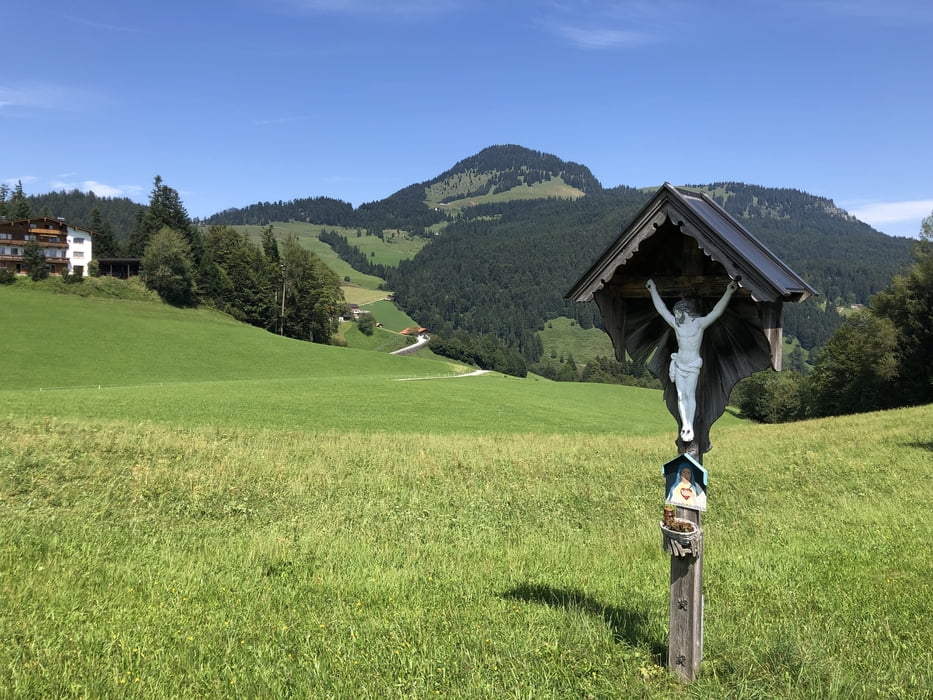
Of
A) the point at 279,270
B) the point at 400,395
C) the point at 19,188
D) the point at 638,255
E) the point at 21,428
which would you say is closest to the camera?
the point at 638,255

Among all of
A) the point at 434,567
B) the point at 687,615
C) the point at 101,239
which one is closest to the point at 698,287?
the point at 687,615

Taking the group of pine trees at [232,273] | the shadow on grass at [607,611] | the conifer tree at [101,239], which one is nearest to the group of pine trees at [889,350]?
the shadow on grass at [607,611]

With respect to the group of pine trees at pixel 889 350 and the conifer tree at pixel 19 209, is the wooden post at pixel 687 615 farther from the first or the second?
the conifer tree at pixel 19 209

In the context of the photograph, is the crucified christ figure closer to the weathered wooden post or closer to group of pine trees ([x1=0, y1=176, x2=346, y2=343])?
the weathered wooden post

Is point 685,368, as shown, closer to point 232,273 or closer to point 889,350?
point 889,350

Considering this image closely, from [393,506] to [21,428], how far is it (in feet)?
43.8

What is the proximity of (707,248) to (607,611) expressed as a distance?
4176 mm

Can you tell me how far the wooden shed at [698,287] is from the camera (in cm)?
575

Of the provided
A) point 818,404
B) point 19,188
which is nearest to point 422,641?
point 818,404

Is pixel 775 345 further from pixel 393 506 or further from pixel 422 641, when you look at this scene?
pixel 393 506

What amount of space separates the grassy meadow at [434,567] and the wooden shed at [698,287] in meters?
2.38

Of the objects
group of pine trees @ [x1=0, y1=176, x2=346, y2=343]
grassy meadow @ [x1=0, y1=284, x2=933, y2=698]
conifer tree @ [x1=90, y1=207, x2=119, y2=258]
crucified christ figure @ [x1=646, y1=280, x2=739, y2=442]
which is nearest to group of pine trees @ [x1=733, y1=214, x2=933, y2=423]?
grassy meadow @ [x1=0, y1=284, x2=933, y2=698]

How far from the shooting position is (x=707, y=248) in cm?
579

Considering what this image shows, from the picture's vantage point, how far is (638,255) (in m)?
6.89
